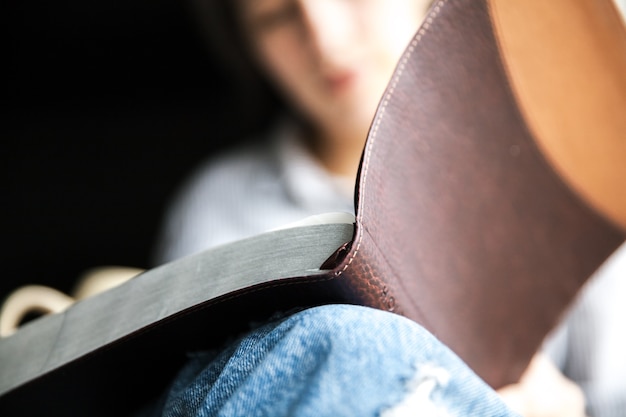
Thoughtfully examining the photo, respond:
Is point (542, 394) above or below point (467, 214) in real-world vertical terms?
below

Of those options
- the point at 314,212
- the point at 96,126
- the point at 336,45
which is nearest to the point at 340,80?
the point at 336,45

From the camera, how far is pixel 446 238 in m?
0.33

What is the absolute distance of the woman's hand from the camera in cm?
40

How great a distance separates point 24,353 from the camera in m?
0.31

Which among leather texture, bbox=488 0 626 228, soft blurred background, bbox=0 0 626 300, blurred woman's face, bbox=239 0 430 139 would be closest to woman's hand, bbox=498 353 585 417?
leather texture, bbox=488 0 626 228

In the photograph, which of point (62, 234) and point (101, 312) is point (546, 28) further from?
point (62, 234)

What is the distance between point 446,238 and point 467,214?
23mm

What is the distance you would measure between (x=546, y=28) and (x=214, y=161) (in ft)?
1.71

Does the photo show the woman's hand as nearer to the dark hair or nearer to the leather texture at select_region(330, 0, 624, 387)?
the leather texture at select_region(330, 0, 624, 387)

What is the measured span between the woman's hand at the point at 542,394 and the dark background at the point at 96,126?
0.70m

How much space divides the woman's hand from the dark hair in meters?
0.49

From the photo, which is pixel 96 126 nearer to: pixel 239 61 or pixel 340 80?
pixel 239 61

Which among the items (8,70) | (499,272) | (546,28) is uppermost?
(8,70)

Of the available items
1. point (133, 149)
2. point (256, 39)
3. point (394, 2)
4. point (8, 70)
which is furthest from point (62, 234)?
point (394, 2)
